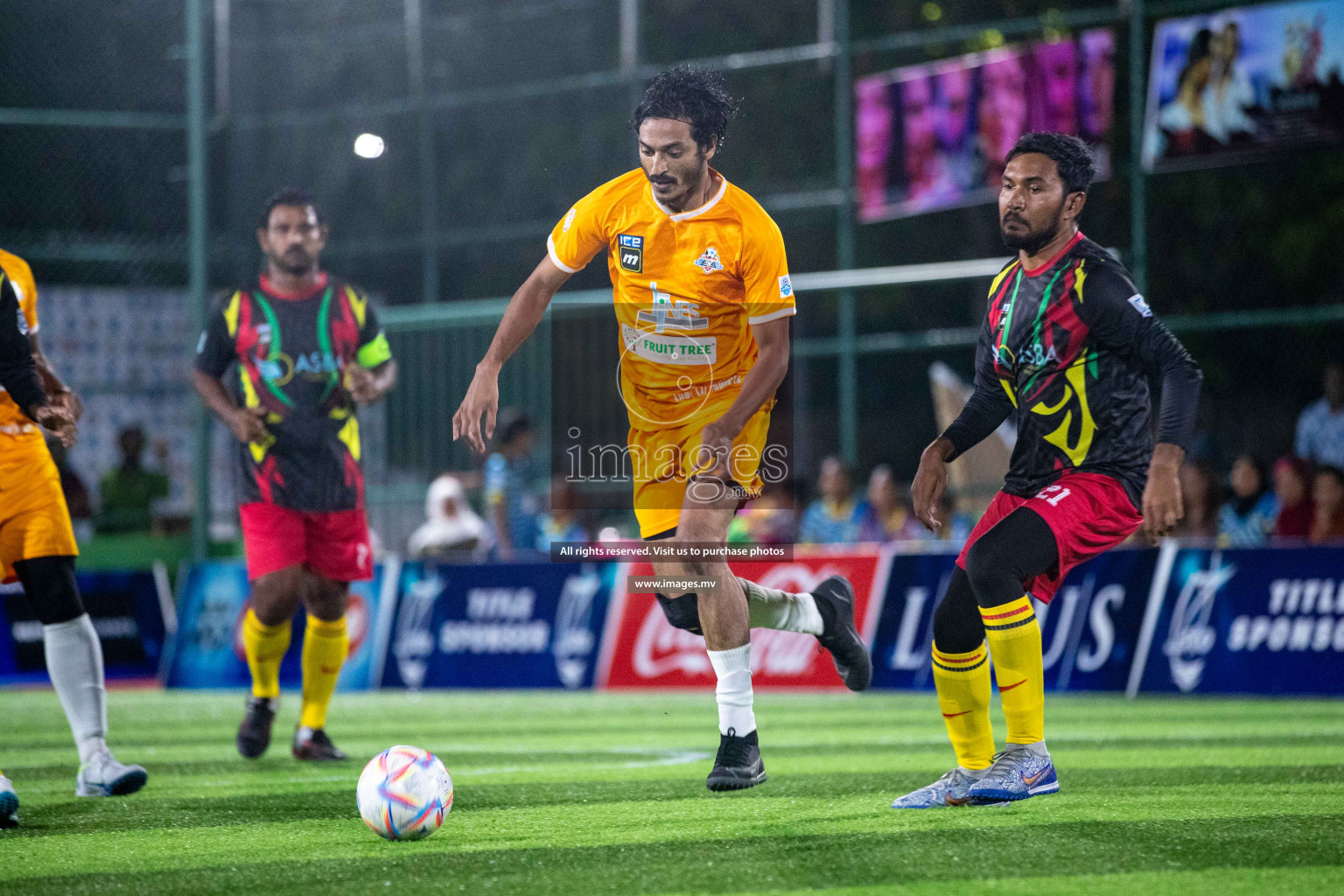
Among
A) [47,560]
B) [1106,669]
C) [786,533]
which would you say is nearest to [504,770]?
[47,560]

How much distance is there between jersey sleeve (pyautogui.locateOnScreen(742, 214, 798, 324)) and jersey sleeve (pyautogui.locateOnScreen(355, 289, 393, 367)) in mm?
2880

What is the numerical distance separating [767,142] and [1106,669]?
10.1 m

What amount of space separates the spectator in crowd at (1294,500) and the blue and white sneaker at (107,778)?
8639 millimetres

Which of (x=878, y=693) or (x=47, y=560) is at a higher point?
(x=47, y=560)

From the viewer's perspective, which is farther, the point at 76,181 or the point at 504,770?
the point at 76,181

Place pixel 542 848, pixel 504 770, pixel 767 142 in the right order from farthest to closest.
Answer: pixel 767 142
pixel 504 770
pixel 542 848

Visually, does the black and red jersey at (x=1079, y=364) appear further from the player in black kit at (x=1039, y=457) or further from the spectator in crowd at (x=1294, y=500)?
the spectator in crowd at (x=1294, y=500)

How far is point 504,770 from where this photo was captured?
7574 mm

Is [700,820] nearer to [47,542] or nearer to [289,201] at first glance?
[47,542]

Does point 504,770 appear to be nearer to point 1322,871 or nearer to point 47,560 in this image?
point 47,560

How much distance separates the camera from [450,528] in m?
15.8

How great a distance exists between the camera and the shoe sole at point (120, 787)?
21.6ft

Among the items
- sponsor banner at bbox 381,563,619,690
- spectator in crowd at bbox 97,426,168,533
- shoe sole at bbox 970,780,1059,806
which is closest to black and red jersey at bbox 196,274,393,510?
shoe sole at bbox 970,780,1059,806

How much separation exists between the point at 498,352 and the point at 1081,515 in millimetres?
2091
